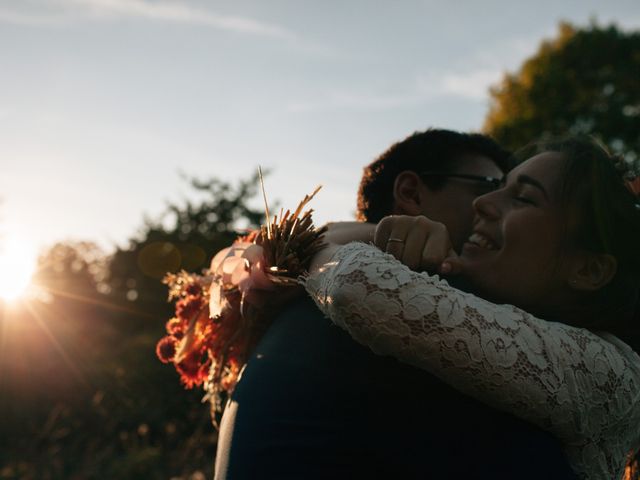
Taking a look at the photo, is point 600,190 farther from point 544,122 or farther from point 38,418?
point 544,122

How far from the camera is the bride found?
157 centimetres

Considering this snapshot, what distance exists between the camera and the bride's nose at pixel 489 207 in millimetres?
2229

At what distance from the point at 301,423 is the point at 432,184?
162cm

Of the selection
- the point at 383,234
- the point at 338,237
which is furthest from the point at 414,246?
the point at 338,237

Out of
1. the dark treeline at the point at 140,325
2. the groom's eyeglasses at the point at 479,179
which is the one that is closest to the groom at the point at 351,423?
the groom's eyeglasses at the point at 479,179

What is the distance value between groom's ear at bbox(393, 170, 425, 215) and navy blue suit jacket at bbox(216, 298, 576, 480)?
126 centimetres

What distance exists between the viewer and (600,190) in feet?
6.72

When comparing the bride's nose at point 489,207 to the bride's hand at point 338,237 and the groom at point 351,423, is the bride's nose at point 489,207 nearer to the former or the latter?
the bride's hand at point 338,237

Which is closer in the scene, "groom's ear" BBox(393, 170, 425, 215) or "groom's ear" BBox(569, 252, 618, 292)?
"groom's ear" BBox(569, 252, 618, 292)

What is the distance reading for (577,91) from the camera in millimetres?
21078

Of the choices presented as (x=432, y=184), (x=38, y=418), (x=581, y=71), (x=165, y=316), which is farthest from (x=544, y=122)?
(x=432, y=184)

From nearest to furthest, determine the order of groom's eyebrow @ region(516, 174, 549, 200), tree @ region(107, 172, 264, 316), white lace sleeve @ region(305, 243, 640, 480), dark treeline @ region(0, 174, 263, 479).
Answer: white lace sleeve @ region(305, 243, 640, 480), groom's eyebrow @ region(516, 174, 549, 200), dark treeline @ region(0, 174, 263, 479), tree @ region(107, 172, 264, 316)

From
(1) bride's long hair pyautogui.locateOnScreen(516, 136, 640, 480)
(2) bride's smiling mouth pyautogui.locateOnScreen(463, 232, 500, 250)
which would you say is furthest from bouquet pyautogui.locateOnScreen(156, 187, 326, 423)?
(1) bride's long hair pyautogui.locateOnScreen(516, 136, 640, 480)

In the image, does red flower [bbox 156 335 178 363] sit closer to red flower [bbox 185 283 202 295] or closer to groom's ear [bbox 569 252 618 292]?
red flower [bbox 185 283 202 295]
